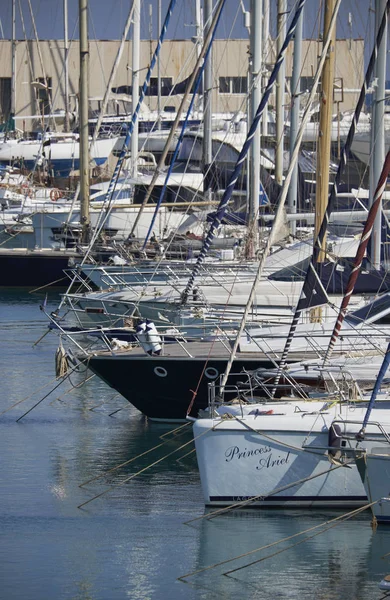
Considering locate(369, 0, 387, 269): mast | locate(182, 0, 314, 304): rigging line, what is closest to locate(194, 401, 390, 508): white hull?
locate(182, 0, 314, 304): rigging line

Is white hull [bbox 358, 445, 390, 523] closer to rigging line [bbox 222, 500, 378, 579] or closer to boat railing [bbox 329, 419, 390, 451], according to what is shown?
rigging line [bbox 222, 500, 378, 579]

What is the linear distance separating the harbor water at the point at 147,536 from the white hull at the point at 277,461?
0.86 feet

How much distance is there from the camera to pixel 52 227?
4966cm

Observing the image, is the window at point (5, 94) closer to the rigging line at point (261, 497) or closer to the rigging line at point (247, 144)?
the rigging line at point (247, 144)

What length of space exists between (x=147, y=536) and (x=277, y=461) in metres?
1.78

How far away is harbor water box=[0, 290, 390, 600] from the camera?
1340 centimetres

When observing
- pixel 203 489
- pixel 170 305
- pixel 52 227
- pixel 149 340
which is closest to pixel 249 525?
pixel 203 489

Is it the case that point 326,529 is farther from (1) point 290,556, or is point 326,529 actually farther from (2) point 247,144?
(2) point 247,144

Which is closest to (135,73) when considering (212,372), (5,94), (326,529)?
(212,372)

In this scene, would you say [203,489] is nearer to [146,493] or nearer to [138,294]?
[146,493]

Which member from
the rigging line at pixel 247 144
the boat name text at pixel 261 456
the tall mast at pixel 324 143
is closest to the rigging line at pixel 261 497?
the boat name text at pixel 261 456

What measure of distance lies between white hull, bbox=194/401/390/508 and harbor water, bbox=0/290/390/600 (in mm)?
263

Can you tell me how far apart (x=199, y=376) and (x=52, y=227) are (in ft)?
98.7

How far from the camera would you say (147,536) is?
15070 millimetres
